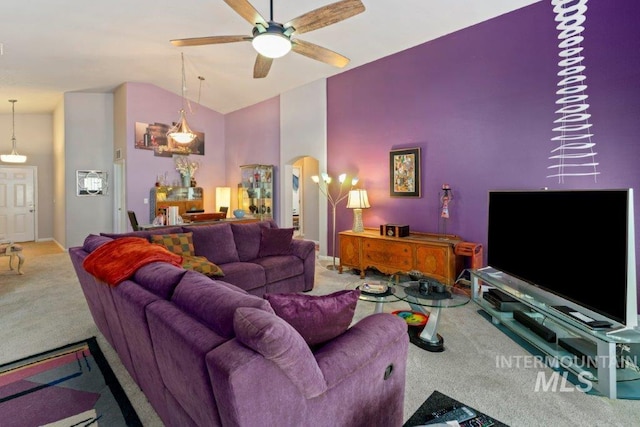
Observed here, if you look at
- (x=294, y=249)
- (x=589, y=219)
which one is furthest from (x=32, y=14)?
(x=589, y=219)

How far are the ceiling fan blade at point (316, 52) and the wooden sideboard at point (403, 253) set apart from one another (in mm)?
2399

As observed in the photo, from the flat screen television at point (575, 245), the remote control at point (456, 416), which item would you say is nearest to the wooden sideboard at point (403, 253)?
the flat screen television at point (575, 245)

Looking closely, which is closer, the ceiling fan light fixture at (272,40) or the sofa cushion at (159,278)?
the sofa cushion at (159,278)

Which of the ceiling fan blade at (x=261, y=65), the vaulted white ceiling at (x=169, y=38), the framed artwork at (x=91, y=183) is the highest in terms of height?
the vaulted white ceiling at (x=169, y=38)

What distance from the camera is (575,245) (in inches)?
93.7

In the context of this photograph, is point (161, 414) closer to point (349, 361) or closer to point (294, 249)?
point (349, 361)

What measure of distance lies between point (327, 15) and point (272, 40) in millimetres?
528

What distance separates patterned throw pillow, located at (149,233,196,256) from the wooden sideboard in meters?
2.36

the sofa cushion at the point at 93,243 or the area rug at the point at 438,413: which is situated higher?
the sofa cushion at the point at 93,243

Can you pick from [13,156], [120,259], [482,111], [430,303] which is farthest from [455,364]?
[13,156]

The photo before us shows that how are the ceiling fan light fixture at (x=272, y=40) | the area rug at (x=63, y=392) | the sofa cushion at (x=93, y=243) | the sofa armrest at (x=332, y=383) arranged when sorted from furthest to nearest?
the ceiling fan light fixture at (x=272, y=40) < the sofa cushion at (x=93, y=243) < the area rug at (x=63, y=392) < the sofa armrest at (x=332, y=383)

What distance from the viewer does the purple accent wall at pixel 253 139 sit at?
23.6ft

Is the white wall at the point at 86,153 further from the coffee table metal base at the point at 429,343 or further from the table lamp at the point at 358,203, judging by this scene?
the coffee table metal base at the point at 429,343

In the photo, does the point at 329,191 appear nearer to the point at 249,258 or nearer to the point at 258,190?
the point at 258,190
